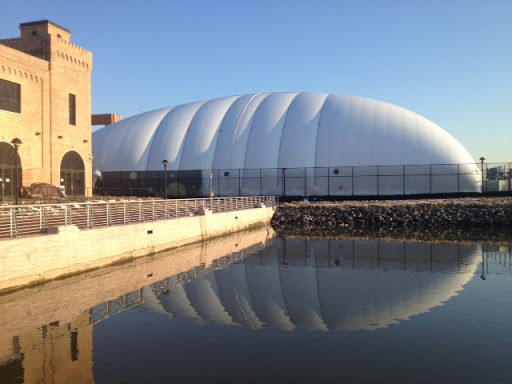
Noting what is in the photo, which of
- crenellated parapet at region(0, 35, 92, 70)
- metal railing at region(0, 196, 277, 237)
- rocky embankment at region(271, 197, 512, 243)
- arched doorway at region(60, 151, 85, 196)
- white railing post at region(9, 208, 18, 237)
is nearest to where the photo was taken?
white railing post at region(9, 208, 18, 237)

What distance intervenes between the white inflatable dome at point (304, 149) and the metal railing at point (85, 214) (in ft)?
54.0

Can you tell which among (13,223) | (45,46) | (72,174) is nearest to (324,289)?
(13,223)

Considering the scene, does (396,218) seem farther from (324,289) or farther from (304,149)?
(324,289)

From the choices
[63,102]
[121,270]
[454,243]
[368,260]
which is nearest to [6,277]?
[121,270]

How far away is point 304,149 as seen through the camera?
171 ft

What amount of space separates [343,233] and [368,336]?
74.2ft

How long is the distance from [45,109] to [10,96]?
3308 millimetres

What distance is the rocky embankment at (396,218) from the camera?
33.6 metres

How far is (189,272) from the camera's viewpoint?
56.6ft

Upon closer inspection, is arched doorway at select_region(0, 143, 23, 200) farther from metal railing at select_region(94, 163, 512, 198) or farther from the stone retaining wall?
metal railing at select_region(94, 163, 512, 198)

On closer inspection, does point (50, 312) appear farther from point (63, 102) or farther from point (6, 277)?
point (63, 102)

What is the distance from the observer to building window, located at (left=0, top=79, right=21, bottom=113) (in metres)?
31.6

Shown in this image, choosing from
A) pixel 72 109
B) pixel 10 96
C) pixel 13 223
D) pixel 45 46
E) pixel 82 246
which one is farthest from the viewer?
pixel 72 109

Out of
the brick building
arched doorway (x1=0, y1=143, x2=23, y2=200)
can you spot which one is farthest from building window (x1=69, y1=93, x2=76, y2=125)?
→ arched doorway (x1=0, y1=143, x2=23, y2=200)
